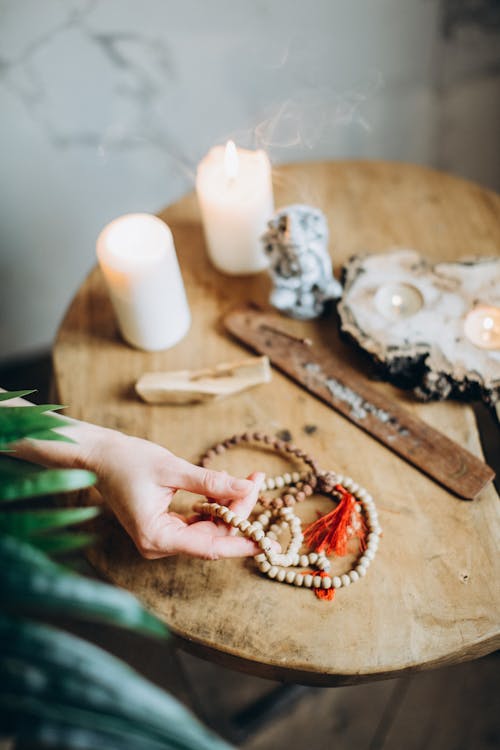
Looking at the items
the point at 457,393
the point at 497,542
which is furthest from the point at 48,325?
the point at 497,542

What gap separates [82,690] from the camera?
1.20 feet

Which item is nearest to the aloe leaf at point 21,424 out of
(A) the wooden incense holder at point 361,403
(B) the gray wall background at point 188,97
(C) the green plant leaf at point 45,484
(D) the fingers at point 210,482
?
(C) the green plant leaf at point 45,484

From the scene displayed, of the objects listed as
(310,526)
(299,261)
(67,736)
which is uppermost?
(299,261)

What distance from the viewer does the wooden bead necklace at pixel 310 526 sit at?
663 mm

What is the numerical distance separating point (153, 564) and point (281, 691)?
2.25 ft

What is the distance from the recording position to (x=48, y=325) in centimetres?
168

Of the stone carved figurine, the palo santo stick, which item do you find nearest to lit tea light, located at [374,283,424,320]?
the stone carved figurine

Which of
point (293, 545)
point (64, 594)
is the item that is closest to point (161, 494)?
point (293, 545)

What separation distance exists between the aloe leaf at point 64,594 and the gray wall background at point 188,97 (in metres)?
1.07

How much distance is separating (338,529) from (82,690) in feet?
1.30

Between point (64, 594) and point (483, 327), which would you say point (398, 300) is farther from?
point (64, 594)

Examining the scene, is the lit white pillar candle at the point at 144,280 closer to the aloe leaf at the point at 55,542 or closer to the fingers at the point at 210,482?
the fingers at the point at 210,482

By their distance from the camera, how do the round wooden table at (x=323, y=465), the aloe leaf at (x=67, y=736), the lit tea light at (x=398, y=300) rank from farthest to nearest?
1. the lit tea light at (x=398, y=300)
2. the round wooden table at (x=323, y=465)
3. the aloe leaf at (x=67, y=736)

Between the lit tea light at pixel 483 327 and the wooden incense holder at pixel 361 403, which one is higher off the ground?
the lit tea light at pixel 483 327
